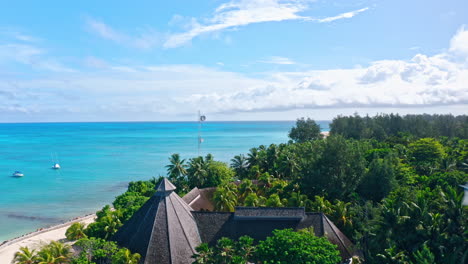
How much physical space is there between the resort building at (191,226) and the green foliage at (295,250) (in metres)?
5.69

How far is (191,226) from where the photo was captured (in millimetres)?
29250

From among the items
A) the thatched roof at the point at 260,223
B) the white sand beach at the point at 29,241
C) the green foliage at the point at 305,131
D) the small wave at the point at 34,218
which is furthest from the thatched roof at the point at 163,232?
the green foliage at the point at 305,131

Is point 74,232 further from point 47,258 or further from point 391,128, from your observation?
point 391,128

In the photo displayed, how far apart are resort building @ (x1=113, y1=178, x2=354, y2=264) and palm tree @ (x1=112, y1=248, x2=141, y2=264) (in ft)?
3.34

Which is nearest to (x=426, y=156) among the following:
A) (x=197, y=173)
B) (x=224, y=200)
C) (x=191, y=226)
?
(x=197, y=173)

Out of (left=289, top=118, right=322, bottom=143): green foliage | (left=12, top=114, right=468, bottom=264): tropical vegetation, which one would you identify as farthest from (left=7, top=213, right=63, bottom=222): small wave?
(left=289, top=118, right=322, bottom=143): green foliage

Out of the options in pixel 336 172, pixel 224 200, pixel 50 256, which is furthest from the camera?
pixel 336 172

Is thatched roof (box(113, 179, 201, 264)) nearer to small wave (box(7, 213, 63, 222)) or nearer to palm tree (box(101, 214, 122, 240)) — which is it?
palm tree (box(101, 214, 122, 240))

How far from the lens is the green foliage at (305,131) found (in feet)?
362

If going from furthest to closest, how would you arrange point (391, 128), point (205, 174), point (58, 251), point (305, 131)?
point (391, 128), point (305, 131), point (205, 174), point (58, 251)

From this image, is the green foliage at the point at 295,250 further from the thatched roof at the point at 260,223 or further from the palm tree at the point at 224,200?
the palm tree at the point at 224,200

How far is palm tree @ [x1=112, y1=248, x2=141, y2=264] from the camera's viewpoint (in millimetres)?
23969

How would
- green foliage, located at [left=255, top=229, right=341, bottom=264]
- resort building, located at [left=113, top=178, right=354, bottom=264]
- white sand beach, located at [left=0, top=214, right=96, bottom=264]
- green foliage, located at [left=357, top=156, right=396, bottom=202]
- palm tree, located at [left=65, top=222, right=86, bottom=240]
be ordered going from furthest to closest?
green foliage, located at [left=357, top=156, right=396, bottom=202] < palm tree, located at [left=65, top=222, right=86, bottom=240] < white sand beach, located at [left=0, top=214, right=96, bottom=264] < resort building, located at [left=113, top=178, right=354, bottom=264] < green foliage, located at [left=255, top=229, right=341, bottom=264]

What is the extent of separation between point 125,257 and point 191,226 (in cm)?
657
